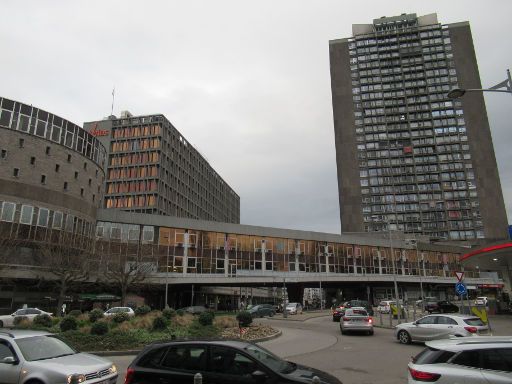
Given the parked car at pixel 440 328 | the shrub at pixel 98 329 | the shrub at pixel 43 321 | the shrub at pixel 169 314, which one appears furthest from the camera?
the shrub at pixel 169 314

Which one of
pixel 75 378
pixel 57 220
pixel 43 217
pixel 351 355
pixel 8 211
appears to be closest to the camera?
pixel 75 378

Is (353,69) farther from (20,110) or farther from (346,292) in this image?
(20,110)

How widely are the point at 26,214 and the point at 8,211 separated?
71.2 inches

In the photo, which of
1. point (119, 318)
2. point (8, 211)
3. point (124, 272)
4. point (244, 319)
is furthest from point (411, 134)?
point (119, 318)

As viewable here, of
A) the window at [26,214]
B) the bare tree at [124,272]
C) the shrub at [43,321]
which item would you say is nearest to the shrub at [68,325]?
the shrub at [43,321]

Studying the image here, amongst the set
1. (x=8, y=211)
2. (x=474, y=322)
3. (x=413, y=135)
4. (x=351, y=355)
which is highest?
(x=413, y=135)

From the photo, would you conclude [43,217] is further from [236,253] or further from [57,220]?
[236,253]

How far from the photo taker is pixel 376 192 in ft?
364

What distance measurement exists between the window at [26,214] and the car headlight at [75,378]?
145ft

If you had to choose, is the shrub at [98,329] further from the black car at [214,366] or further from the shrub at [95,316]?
the black car at [214,366]

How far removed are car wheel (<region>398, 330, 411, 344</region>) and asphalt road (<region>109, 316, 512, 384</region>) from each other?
0.34 metres

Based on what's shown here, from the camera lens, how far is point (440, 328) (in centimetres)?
1681

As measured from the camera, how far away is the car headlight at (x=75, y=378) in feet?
25.8

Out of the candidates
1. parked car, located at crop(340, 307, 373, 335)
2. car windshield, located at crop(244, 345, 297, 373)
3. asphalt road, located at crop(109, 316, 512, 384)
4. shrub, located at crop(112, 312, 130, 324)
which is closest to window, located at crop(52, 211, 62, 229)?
shrub, located at crop(112, 312, 130, 324)
